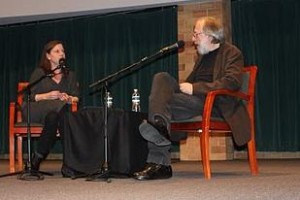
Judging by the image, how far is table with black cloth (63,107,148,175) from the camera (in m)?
3.52

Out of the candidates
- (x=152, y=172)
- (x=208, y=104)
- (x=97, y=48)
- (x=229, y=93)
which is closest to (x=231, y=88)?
(x=229, y=93)

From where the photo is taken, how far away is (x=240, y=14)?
7.06 m

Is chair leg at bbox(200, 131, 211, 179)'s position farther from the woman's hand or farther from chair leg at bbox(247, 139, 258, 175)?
the woman's hand

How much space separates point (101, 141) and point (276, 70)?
383cm

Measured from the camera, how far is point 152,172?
3.37m

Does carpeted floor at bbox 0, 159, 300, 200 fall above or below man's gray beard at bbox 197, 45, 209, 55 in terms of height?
below

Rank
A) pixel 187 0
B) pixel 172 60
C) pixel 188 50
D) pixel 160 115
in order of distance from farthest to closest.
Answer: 1. pixel 172 60
2. pixel 188 50
3. pixel 187 0
4. pixel 160 115

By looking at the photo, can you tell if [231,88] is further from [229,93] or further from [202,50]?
[202,50]

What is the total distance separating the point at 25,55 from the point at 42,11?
6.01 ft

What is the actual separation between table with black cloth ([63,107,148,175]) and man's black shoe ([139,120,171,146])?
31cm

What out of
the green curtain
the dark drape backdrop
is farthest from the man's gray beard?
the dark drape backdrop

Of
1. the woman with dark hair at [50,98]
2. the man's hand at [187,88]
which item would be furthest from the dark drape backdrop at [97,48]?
the man's hand at [187,88]

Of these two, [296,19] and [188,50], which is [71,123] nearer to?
[188,50]

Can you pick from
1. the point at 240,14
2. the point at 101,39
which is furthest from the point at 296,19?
the point at 101,39
